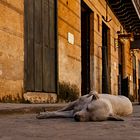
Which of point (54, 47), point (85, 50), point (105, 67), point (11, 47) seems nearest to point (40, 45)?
point (54, 47)

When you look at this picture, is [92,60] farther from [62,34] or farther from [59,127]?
[59,127]

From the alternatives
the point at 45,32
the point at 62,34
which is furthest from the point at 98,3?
the point at 45,32

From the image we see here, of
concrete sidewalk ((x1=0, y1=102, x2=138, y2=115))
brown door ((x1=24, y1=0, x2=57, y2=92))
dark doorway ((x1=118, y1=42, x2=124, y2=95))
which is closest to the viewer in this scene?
concrete sidewalk ((x1=0, y1=102, x2=138, y2=115))

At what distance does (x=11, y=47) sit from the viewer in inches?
404

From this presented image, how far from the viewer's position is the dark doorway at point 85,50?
18.8 metres

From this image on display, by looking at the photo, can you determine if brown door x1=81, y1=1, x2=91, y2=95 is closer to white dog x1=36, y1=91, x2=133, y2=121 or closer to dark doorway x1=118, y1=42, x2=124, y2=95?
dark doorway x1=118, y1=42, x2=124, y2=95

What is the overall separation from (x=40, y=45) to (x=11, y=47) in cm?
217

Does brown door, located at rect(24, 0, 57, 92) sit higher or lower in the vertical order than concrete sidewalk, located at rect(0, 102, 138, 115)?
higher

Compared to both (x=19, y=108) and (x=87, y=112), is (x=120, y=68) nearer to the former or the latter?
(x=19, y=108)

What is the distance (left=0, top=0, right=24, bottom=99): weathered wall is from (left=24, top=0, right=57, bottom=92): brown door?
526 mm

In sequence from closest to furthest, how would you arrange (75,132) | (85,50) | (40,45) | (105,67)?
(75,132) → (40,45) → (85,50) → (105,67)

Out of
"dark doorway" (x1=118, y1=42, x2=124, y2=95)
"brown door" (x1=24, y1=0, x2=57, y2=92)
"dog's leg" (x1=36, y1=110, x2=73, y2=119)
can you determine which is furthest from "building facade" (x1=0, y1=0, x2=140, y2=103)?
"dog's leg" (x1=36, y1=110, x2=73, y2=119)

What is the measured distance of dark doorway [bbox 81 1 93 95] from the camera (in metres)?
18.8

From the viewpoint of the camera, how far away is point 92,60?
18875mm
